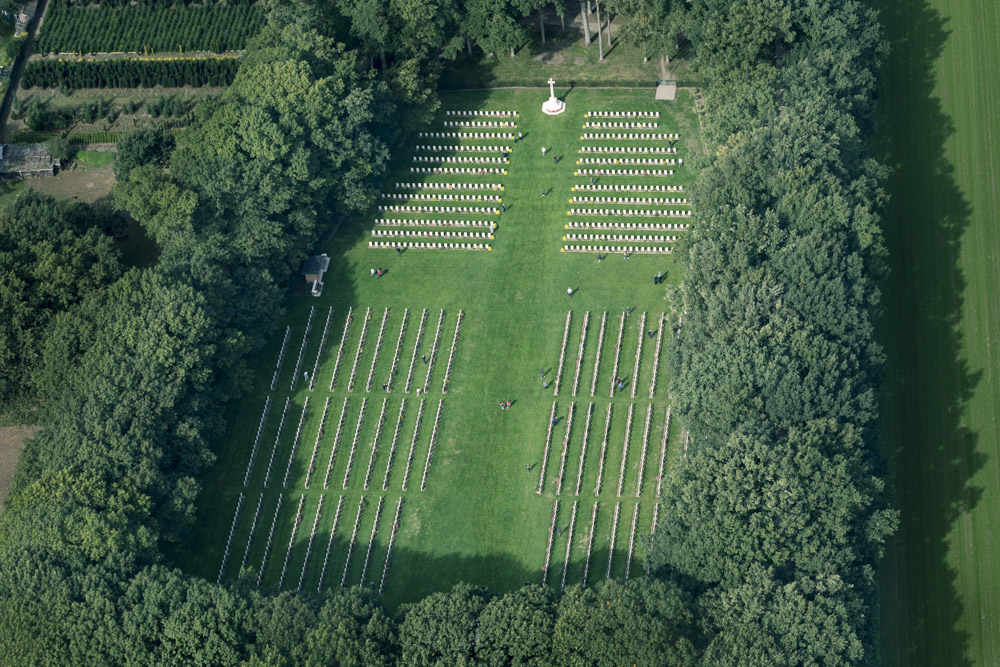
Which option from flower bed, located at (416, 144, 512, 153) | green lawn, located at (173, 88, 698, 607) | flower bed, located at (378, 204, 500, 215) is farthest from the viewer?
flower bed, located at (416, 144, 512, 153)

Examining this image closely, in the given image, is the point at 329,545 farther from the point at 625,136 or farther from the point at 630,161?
the point at 625,136

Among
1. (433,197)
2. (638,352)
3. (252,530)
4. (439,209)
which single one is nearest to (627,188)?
(439,209)

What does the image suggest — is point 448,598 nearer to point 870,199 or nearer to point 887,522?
point 887,522

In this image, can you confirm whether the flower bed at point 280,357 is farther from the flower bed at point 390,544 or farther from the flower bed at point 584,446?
the flower bed at point 584,446

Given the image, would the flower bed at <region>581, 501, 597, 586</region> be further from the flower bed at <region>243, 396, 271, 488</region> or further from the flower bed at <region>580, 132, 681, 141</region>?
the flower bed at <region>580, 132, 681, 141</region>

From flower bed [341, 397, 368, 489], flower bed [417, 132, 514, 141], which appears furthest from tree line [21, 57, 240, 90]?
flower bed [341, 397, 368, 489]

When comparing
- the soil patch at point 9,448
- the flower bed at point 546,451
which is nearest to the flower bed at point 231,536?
the soil patch at point 9,448
